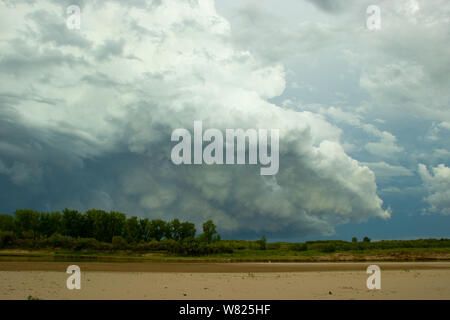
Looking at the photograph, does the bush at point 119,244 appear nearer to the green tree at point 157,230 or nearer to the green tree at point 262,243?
the green tree at point 157,230

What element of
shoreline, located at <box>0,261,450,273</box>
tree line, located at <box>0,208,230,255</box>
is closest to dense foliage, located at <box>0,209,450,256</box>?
tree line, located at <box>0,208,230,255</box>

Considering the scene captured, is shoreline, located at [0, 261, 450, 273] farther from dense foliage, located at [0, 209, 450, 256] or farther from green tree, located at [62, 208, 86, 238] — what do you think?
green tree, located at [62, 208, 86, 238]

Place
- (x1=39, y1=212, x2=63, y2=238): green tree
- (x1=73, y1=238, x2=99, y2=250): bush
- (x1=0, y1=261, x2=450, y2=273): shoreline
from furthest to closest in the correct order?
(x1=39, y1=212, x2=63, y2=238): green tree < (x1=73, y1=238, x2=99, y2=250): bush < (x1=0, y1=261, x2=450, y2=273): shoreline

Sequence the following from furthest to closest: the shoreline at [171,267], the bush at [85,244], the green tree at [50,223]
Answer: the green tree at [50,223] → the bush at [85,244] → the shoreline at [171,267]

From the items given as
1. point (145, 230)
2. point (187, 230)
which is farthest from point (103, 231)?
point (187, 230)

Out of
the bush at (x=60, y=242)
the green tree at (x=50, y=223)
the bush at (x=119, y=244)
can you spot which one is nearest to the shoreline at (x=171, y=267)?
the bush at (x=60, y=242)

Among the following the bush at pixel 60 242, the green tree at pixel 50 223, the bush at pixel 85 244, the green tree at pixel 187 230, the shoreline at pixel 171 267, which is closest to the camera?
the shoreline at pixel 171 267

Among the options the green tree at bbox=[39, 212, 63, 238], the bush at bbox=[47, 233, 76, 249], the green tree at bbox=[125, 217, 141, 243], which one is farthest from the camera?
the green tree at bbox=[125, 217, 141, 243]

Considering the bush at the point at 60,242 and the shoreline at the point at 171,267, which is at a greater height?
the shoreline at the point at 171,267

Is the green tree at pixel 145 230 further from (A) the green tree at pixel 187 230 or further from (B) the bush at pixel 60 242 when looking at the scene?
(B) the bush at pixel 60 242

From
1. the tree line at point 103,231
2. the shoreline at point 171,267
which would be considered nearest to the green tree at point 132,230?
the tree line at point 103,231

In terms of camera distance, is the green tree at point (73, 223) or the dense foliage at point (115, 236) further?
the green tree at point (73, 223)

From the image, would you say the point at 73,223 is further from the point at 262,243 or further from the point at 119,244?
the point at 262,243
